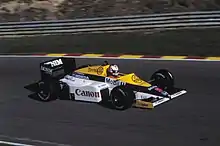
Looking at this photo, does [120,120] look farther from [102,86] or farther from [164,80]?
[164,80]

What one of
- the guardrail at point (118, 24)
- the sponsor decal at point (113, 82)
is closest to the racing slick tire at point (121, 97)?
the sponsor decal at point (113, 82)

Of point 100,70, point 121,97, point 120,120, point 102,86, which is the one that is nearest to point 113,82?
point 102,86

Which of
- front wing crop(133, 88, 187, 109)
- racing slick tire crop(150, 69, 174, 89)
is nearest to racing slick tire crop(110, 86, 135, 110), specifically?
front wing crop(133, 88, 187, 109)

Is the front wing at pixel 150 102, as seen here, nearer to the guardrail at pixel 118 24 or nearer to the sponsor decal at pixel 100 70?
the sponsor decal at pixel 100 70

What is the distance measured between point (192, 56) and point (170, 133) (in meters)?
6.91

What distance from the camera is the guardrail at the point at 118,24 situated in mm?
18766

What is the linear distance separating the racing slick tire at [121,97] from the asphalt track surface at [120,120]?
0.16m

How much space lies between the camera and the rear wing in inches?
501

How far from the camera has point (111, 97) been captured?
11.3m

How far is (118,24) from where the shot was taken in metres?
20.3

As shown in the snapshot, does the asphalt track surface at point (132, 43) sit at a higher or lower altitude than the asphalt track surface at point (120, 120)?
higher

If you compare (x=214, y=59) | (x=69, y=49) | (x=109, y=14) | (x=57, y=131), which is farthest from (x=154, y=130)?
(x=109, y=14)

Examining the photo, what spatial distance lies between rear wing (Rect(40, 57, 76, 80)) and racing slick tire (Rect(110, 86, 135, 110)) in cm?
191

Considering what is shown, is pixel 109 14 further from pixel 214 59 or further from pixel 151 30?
pixel 214 59
